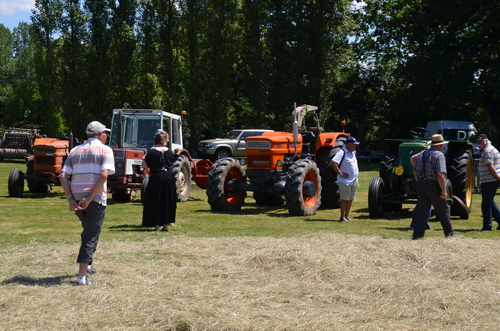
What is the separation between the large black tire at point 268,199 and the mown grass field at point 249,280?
3.84 metres

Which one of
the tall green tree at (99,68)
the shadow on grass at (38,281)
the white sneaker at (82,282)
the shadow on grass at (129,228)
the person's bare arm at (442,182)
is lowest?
the shadow on grass at (38,281)

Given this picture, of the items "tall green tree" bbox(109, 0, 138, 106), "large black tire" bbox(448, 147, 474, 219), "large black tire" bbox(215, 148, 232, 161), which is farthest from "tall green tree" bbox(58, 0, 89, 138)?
"large black tire" bbox(448, 147, 474, 219)

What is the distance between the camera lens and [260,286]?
257 inches

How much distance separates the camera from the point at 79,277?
6512 millimetres

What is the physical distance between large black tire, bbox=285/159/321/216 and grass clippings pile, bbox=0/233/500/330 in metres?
3.38

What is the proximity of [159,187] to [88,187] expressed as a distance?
11.6 feet

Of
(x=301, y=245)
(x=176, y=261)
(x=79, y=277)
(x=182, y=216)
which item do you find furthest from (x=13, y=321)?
(x=182, y=216)

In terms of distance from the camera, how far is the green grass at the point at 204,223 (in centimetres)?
1007

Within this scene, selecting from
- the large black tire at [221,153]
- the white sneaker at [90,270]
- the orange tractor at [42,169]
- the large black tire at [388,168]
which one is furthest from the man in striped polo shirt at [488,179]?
the large black tire at [221,153]

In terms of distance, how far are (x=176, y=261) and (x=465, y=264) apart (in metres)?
3.39

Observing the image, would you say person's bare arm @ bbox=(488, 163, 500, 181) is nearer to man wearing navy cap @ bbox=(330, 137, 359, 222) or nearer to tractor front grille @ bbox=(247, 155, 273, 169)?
man wearing navy cap @ bbox=(330, 137, 359, 222)

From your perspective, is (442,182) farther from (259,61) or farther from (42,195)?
(259,61)

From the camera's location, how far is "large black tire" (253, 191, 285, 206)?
48.5ft

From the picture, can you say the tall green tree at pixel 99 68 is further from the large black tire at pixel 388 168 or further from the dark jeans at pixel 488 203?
the dark jeans at pixel 488 203
